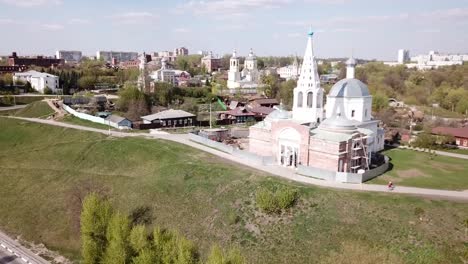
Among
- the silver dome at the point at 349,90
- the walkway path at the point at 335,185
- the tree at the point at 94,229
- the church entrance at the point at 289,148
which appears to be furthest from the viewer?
the silver dome at the point at 349,90

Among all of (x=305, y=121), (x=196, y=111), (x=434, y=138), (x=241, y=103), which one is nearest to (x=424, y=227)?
(x=305, y=121)

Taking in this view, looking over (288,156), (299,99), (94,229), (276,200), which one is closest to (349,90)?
(299,99)

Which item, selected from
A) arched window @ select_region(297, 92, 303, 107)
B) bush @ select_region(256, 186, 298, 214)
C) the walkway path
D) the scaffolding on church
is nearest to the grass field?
bush @ select_region(256, 186, 298, 214)

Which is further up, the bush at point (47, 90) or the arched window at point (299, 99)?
the arched window at point (299, 99)

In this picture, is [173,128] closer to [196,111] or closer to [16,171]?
[196,111]

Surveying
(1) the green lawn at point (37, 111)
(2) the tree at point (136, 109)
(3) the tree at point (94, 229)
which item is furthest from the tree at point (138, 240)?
(1) the green lawn at point (37, 111)

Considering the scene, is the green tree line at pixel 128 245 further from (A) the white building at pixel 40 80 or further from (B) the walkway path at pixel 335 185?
(A) the white building at pixel 40 80
